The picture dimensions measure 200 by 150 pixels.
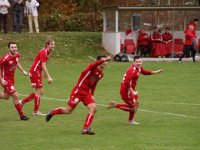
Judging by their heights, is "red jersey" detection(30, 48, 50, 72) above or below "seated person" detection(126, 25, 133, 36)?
above

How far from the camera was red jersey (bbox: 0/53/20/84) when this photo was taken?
16672mm

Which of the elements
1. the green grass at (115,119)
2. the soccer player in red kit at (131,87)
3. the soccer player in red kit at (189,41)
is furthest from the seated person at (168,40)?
the soccer player in red kit at (131,87)

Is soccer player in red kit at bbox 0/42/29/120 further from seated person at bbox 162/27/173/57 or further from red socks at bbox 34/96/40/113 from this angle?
seated person at bbox 162/27/173/57

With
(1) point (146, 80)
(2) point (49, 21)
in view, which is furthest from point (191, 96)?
(2) point (49, 21)

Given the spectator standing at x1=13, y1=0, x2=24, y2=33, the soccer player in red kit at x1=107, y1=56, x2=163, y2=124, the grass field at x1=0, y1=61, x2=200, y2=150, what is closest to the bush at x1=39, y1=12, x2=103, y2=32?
the spectator standing at x1=13, y1=0, x2=24, y2=33

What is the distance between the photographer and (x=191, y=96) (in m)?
21.9

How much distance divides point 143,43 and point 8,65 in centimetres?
2222

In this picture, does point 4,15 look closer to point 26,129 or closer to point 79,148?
point 26,129

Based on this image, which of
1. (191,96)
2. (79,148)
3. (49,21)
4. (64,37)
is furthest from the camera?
(49,21)

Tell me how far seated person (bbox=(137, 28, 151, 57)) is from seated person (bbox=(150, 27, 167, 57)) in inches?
11.5

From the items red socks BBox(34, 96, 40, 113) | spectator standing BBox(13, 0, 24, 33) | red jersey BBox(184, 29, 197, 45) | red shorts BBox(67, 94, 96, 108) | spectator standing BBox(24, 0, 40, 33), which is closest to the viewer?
red shorts BBox(67, 94, 96, 108)

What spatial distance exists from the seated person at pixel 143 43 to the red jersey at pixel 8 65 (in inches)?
869

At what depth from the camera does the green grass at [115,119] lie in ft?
44.4

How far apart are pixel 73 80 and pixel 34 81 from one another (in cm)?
946
